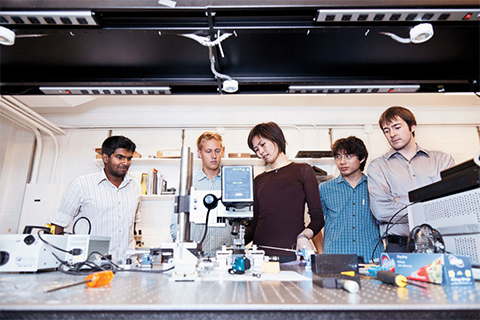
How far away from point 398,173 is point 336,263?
964mm

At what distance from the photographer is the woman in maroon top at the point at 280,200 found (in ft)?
5.01

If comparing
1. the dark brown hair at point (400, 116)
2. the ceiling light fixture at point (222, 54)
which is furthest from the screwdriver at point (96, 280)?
the dark brown hair at point (400, 116)

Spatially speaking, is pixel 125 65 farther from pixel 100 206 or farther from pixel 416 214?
pixel 416 214

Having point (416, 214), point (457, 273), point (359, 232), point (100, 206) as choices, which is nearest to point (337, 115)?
point (359, 232)

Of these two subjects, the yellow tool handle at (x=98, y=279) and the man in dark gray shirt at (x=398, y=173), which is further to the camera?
the man in dark gray shirt at (x=398, y=173)

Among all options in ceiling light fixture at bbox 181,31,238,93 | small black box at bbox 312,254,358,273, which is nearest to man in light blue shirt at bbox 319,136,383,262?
small black box at bbox 312,254,358,273

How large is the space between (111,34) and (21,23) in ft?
1.24

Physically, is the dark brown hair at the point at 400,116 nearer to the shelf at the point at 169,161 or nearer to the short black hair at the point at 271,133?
the short black hair at the point at 271,133

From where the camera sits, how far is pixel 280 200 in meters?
1.60

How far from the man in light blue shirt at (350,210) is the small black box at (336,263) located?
0.82 metres

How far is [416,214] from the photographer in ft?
3.93

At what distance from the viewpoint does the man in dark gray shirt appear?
1.50 meters

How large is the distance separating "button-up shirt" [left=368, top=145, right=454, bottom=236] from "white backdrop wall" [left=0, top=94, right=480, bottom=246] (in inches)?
84.8

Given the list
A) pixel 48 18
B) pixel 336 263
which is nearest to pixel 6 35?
pixel 48 18
